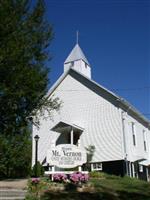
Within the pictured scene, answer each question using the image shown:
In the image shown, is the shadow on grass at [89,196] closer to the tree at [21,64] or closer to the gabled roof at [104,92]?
the tree at [21,64]

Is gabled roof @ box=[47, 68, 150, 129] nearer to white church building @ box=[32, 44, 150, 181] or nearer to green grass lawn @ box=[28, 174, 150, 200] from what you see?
white church building @ box=[32, 44, 150, 181]

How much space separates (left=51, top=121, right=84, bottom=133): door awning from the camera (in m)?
26.3

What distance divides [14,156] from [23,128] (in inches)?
789

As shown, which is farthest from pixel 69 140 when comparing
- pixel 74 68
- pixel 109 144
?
pixel 74 68

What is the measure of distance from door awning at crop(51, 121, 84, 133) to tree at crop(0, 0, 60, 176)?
4132 mm

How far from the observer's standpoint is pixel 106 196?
14.5m

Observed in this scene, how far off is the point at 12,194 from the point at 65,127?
12793mm

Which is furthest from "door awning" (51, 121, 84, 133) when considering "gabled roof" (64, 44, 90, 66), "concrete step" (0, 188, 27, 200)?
"concrete step" (0, 188, 27, 200)

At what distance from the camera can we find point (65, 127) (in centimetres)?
2655

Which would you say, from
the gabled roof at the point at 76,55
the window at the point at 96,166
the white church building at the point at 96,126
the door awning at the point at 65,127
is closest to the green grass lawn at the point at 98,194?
the white church building at the point at 96,126

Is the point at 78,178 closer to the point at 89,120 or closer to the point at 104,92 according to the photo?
the point at 89,120

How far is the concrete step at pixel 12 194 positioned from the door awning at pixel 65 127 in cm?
1206

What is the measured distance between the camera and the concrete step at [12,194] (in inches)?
540

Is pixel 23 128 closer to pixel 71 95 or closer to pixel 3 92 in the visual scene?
pixel 3 92
